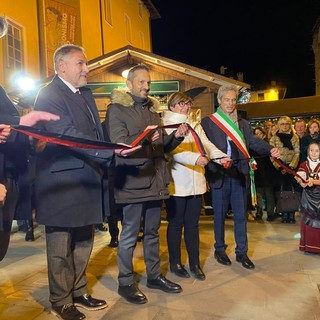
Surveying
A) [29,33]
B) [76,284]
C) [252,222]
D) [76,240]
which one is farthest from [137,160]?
[29,33]

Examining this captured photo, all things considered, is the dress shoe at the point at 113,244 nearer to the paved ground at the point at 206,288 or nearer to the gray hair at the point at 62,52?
the paved ground at the point at 206,288

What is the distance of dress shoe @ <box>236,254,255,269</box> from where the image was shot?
4212mm

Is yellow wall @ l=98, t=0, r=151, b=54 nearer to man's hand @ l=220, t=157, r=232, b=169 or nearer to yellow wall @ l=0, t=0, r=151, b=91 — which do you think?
yellow wall @ l=0, t=0, r=151, b=91

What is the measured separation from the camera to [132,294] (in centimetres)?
333

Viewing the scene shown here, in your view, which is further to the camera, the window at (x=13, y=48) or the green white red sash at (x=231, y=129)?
the window at (x=13, y=48)

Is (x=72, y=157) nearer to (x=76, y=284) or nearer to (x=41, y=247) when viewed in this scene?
(x=76, y=284)

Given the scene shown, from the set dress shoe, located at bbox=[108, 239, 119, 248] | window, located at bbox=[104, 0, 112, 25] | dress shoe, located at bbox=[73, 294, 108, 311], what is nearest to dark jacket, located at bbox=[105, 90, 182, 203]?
dress shoe, located at bbox=[73, 294, 108, 311]

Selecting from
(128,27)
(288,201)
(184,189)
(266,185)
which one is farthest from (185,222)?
(128,27)

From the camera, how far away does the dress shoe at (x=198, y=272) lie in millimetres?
3872

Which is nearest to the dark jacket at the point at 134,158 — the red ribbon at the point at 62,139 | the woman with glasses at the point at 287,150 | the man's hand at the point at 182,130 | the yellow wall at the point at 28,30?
the man's hand at the point at 182,130

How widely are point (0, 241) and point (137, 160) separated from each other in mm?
1301

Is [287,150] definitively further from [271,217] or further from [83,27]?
[83,27]

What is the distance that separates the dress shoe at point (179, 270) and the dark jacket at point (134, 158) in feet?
3.24

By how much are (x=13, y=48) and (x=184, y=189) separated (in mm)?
10748
